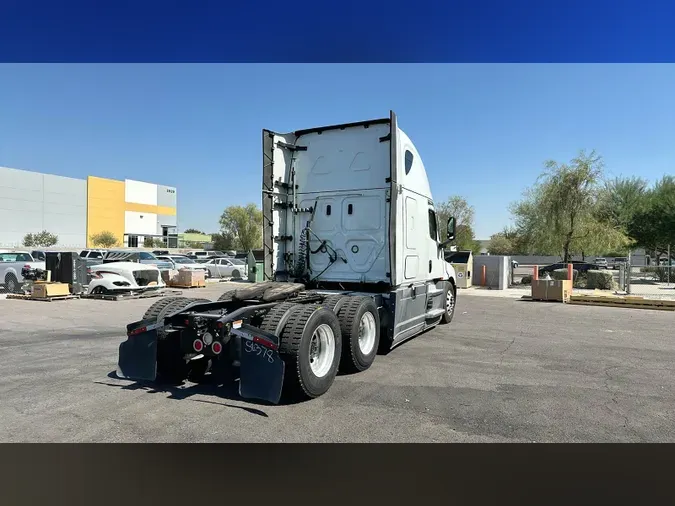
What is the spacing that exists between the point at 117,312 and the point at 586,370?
11.8 meters

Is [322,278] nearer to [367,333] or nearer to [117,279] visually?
[367,333]

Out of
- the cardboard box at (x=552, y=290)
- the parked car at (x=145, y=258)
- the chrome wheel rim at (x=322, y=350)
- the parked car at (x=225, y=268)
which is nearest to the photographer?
the chrome wheel rim at (x=322, y=350)

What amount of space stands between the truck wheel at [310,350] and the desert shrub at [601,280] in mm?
19945

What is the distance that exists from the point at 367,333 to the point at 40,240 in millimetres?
72394

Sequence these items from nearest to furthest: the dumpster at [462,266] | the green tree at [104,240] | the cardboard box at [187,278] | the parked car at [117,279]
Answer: the parked car at [117,279]
the dumpster at [462,266]
the cardboard box at [187,278]
the green tree at [104,240]

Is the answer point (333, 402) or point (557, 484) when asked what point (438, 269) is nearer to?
point (333, 402)

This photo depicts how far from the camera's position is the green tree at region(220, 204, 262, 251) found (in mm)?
59875

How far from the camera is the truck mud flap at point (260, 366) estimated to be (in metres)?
5.03

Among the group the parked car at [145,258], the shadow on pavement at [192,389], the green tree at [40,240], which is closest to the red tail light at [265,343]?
the shadow on pavement at [192,389]

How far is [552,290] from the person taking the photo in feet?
A: 56.6

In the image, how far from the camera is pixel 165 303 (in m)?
6.55

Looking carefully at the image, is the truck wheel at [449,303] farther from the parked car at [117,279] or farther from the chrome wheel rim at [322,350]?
the parked car at [117,279]

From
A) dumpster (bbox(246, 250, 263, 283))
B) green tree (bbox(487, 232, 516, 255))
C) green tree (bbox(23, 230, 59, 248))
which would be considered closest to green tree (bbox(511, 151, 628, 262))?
dumpster (bbox(246, 250, 263, 283))
